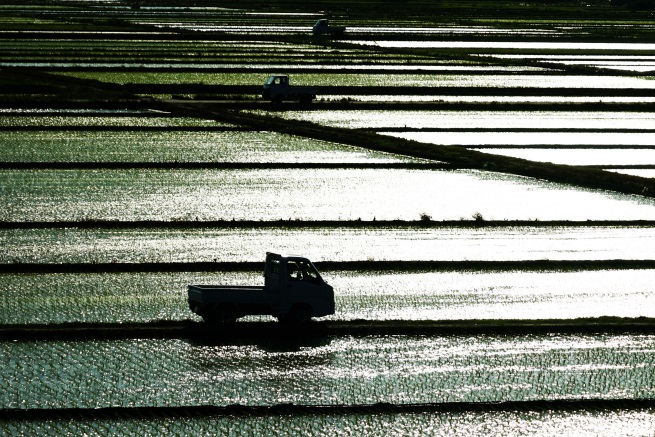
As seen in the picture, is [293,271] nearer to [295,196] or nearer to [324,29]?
[295,196]

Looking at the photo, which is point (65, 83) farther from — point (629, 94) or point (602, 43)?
point (602, 43)

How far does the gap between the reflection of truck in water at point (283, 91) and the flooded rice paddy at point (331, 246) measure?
0.40 meters

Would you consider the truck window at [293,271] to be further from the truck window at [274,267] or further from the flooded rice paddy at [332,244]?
A: the flooded rice paddy at [332,244]

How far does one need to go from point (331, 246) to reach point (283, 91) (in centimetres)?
1712

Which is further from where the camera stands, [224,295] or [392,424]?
[224,295]

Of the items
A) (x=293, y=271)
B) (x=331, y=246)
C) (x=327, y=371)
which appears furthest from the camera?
(x=331, y=246)

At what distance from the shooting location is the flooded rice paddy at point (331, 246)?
11734mm

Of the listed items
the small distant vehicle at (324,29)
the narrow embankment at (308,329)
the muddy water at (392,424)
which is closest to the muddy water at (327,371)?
the narrow embankment at (308,329)

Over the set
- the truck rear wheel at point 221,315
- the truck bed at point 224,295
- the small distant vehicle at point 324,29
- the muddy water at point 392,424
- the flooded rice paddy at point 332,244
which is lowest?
the muddy water at point 392,424

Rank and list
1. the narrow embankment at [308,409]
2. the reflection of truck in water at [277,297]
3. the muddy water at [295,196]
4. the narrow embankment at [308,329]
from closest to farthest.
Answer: the narrow embankment at [308,409] < the narrow embankment at [308,329] < the reflection of truck in water at [277,297] < the muddy water at [295,196]

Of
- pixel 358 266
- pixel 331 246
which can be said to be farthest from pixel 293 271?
pixel 331 246

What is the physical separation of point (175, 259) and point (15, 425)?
267 inches

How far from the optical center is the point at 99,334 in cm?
1348

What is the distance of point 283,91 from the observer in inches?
1382
